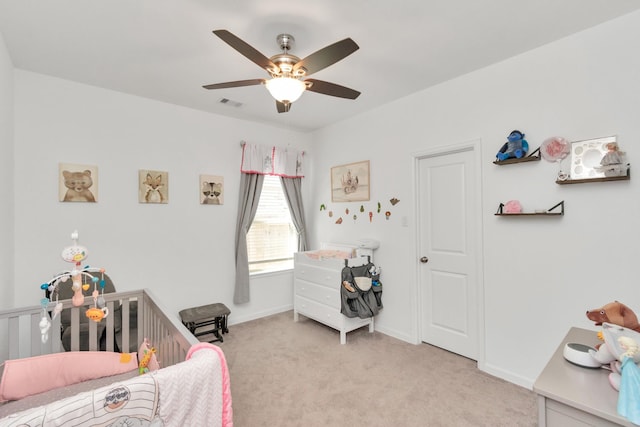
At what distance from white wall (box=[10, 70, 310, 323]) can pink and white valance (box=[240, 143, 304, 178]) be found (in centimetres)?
12

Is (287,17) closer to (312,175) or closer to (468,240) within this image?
Answer: (468,240)

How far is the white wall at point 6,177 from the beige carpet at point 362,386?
6.00ft

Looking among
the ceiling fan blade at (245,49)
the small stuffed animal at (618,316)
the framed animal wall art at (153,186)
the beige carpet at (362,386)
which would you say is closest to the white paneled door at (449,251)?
the beige carpet at (362,386)

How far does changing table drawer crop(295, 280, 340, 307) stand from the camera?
3186 mm

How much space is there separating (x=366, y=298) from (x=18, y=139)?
3488 millimetres

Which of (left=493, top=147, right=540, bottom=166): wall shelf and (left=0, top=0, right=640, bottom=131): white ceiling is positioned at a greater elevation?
(left=0, top=0, right=640, bottom=131): white ceiling

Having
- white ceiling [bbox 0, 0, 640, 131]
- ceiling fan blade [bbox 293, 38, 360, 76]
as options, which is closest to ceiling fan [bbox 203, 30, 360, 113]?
ceiling fan blade [bbox 293, 38, 360, 76]

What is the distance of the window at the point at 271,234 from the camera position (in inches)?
157

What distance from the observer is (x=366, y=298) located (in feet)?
10.5

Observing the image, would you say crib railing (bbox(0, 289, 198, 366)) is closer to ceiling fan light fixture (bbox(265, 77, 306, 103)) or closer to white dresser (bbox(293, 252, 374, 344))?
ceiling fan light fixture (bbox(265, 77, 306, 103))

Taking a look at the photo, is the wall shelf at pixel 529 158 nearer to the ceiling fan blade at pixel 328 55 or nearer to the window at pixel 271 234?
the ceiling fan blade at pixel 328 55

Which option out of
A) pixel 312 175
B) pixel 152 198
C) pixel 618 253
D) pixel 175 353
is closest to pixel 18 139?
pixel 152 198

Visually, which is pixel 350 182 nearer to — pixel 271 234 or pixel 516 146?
pixel 271 234

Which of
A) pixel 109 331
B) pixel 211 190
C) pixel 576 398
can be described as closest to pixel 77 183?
pixel 211 190
